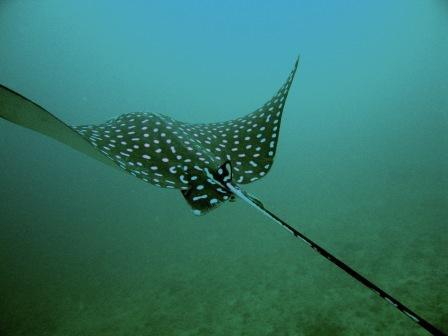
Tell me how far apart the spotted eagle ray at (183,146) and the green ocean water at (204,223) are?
9.37 feet

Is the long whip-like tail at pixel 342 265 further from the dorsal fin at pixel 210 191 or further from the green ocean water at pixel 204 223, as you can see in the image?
the green ocean water at pixel 204 223

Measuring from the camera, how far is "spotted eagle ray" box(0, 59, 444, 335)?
2.38 metres

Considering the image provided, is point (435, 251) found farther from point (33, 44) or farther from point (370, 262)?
point (33, 44)

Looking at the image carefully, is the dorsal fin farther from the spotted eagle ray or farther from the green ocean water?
the green ocean water

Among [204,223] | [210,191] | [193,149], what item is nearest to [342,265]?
[210,191]

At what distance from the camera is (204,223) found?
9922 mm

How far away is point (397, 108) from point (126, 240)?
19668 mm

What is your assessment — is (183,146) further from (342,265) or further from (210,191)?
(342,265)

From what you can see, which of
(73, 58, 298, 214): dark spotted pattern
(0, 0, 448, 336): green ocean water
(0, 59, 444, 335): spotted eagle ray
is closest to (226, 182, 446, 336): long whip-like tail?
(0, 59, 444, 335): spotted eagle ray

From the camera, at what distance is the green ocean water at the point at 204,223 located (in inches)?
208

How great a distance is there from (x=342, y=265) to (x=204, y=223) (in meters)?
8.92

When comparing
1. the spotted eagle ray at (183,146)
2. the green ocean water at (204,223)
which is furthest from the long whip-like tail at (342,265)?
the green ocean water at (204,223)

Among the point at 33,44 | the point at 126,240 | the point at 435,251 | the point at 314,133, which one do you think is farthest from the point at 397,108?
the point at 33,44

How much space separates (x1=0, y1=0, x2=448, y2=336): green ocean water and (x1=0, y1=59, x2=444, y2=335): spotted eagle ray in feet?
9.37
